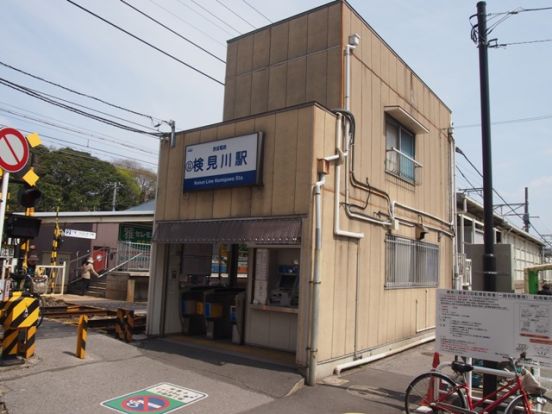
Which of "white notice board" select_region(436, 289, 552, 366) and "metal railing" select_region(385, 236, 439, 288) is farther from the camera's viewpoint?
"metal railing" select_region(385, 236, 439, 288)

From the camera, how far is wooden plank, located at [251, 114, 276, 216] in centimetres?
839

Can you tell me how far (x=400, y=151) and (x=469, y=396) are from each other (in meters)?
7.00

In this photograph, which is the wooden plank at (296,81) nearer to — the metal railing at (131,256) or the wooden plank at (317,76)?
the wooden plank at (317,76)

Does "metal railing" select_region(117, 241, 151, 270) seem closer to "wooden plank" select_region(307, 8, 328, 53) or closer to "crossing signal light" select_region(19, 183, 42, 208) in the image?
"crossing signal light" select_region(19, 183, 42, 208)

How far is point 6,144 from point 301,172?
4554mm

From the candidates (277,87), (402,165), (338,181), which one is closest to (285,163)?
(338,181)

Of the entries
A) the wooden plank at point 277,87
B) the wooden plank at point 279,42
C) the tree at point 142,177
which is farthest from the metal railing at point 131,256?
the tree at point 142,177

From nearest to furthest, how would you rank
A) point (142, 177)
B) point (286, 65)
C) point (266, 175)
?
point (266, 175) < point (286, 65) < point (142, 177)

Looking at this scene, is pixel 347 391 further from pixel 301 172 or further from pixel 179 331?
pixel 179 331

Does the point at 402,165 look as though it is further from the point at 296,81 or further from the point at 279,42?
the point at 279,42

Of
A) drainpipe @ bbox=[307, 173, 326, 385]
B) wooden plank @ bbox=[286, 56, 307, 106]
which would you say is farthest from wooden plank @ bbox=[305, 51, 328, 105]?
drainpipe @ bbox=[307, 173, 326, 385]

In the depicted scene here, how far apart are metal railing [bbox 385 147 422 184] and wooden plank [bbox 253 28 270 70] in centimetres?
366

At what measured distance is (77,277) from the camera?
73.1ft

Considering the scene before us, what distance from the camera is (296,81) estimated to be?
10.0 meters
